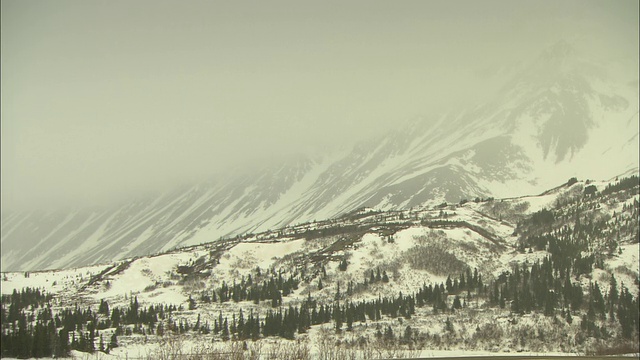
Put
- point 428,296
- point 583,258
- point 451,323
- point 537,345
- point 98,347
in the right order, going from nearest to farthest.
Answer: point 98,347 < point 537,345 < point 451,323 < point 428,296 < point 583,258

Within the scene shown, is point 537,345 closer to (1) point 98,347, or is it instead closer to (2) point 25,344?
(1) point 98,347

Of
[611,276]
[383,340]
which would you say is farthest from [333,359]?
[611,276]

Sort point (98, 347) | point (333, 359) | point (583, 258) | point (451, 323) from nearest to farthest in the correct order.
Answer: point (333, 359) → point (98, 347) → point (451, 323) → point (583, 258)

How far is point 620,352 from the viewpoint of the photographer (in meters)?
142

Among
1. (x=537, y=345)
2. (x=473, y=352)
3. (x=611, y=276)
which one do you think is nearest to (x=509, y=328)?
(x=537, y=345)

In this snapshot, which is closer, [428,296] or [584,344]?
[584,344]

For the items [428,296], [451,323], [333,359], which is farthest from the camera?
[428,296]

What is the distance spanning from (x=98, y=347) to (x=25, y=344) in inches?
808

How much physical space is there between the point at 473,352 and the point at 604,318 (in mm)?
42826

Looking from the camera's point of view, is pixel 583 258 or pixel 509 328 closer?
pixel 509 328

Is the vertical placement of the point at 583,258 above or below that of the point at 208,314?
above

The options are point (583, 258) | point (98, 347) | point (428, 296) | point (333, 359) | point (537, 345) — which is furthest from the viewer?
point (583, 258)

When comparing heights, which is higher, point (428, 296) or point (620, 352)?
point (428, 296)

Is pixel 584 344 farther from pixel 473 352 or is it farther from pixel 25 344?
pixel 25 344
